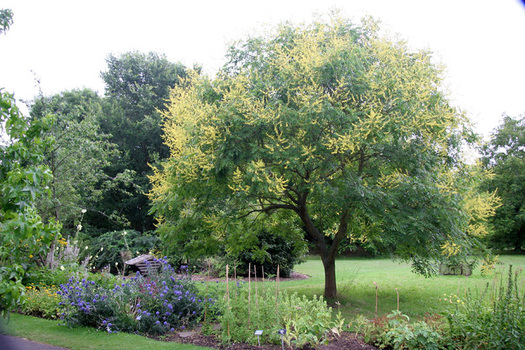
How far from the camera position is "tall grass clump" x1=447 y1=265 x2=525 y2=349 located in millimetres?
4188

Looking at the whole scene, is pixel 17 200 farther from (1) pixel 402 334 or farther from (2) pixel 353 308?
(2) pixel 353 308

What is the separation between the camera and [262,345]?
4.97 m

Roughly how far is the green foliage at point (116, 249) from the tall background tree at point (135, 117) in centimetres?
603

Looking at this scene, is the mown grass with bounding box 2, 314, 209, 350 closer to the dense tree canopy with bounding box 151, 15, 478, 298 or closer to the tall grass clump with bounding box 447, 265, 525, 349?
the dense tree canopy with bounding box 151, 15, 478, 298

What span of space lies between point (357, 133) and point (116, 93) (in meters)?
22.0

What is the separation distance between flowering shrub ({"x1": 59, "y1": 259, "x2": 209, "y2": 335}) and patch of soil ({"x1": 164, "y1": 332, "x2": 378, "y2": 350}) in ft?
1.48

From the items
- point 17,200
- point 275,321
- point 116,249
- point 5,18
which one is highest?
point 5,18

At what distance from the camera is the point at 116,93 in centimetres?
2497

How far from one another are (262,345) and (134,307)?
95.1 inches

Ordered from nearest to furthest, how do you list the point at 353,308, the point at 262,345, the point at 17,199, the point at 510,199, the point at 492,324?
1. the point at 17,199
2. the point at 492,324
3. the point at 262,345
4. the point at 353,308
5. the point at 510,199

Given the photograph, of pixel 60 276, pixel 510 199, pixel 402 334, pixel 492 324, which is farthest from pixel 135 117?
pixel 510 199

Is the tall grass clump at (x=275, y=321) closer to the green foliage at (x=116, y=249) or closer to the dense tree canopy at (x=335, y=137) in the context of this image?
the dense tree canopy at (x=335, y=137)

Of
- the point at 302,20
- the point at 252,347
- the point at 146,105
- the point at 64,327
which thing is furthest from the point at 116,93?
the point at 252,347

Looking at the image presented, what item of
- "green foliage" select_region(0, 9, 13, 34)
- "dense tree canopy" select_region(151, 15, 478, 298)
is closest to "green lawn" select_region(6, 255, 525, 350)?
"dense tree canopy" select_region(151, 15, 478, 298)
